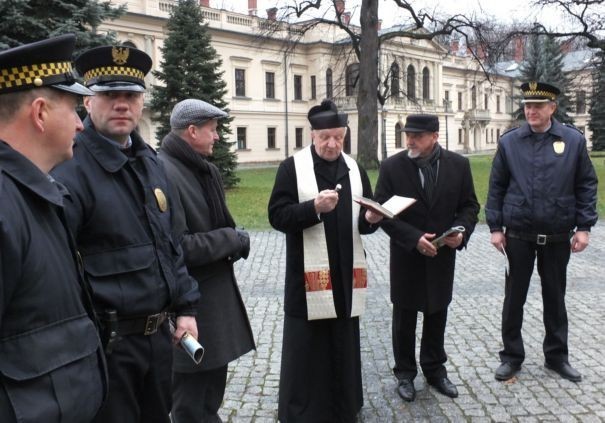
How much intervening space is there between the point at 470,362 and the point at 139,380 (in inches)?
134

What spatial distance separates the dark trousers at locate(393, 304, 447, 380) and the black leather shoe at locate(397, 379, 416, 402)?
4cm

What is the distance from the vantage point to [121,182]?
8.62 ft

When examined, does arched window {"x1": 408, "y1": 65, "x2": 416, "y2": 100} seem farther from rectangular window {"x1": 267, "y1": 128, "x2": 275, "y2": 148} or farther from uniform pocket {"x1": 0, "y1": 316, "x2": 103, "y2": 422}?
uniform pocket {"x1": 0, "y1": 316, "x2": 103, "y2": 422}

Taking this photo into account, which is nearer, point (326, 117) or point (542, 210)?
point (326, 117)

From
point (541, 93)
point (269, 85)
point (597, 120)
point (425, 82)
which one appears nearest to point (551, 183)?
point (541, 93)

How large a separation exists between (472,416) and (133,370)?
257cm

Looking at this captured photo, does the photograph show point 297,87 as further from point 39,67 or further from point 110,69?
point 39,67

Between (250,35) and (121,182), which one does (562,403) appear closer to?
(121,182)

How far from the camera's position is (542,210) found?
4652 mm

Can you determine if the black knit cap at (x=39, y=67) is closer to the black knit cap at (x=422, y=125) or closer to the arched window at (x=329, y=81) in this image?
the black knit cap at (x=422, y=125)

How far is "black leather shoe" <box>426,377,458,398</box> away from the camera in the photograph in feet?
14.5

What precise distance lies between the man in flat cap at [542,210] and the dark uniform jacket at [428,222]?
512 millimetres

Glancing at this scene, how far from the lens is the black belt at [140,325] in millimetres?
2520

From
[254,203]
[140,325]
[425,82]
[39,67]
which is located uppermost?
[425,82]
